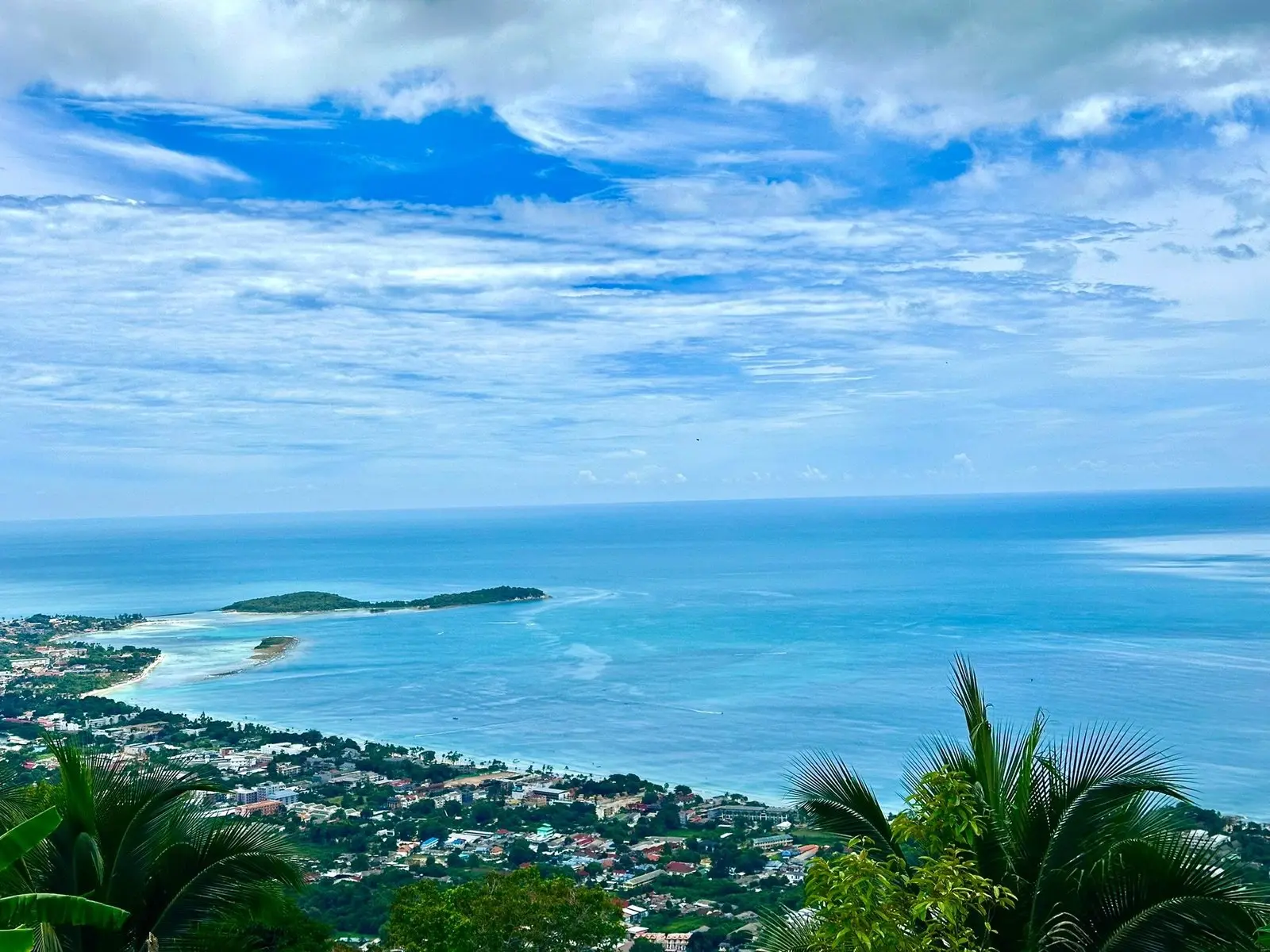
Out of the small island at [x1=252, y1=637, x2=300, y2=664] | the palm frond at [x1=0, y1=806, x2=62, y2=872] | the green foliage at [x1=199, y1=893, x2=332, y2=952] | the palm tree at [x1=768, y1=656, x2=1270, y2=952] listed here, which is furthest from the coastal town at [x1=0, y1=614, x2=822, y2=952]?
the small island at [x1=252, y1=637, x2=300, y2=664]

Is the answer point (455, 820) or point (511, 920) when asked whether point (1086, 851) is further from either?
point (455, 820)

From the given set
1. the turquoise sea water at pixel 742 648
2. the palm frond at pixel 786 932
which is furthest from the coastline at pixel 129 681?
the palm frond at pixel 786 932

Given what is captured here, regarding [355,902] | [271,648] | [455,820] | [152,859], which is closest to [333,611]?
[271,648]

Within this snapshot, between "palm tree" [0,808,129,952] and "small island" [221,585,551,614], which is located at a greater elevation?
"palm tree" [0,808,129,952]

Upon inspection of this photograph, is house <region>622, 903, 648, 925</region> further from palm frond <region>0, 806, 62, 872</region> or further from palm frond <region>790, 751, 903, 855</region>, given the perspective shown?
palm frond <region>0, 806, 62, 872</region>

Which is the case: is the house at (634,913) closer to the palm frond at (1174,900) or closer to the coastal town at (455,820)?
the coastal town at (455,820)

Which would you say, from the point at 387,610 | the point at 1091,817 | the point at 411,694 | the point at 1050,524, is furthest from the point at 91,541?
the point at 1091,817
